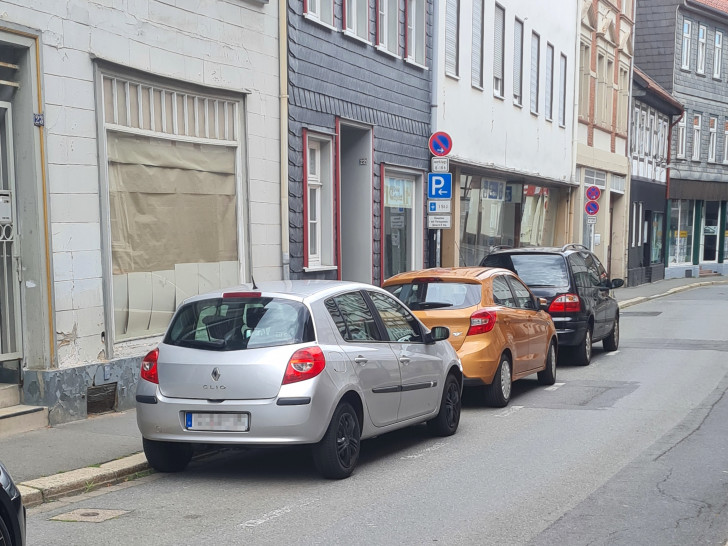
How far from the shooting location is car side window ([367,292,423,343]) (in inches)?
345

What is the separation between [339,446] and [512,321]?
4.41 meters

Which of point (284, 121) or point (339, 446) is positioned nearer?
point (339, 446)

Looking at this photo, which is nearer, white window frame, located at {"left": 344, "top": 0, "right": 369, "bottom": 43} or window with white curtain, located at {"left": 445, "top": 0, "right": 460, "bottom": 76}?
white window frame, located at {"left": 344, "top": 0, "right": 369, "bottom": 43}

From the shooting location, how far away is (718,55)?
47.5 meters

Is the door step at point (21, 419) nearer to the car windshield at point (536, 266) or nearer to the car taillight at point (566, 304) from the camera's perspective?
the car windshield at point (536, 266)

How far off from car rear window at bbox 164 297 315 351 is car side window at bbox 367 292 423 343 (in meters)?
1.27

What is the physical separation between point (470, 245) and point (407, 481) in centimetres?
1660

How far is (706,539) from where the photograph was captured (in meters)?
6.01

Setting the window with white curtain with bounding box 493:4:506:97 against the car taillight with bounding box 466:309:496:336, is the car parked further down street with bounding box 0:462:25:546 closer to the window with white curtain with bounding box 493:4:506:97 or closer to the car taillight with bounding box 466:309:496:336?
the car taillight with bounding box 466:309:496:336

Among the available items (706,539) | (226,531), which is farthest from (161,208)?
(706,539)

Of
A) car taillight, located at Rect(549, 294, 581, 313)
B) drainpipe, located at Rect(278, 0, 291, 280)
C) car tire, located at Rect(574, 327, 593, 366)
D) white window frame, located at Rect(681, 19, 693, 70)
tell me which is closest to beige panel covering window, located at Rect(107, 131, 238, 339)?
drainpipe, located at Rect(278, 0, 291, 280)

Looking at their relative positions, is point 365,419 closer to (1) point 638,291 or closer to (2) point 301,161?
(2) point 301,161

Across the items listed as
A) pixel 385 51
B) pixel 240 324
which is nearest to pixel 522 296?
pixel 240 324

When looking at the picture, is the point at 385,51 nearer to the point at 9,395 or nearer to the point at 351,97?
the point at 351,97
